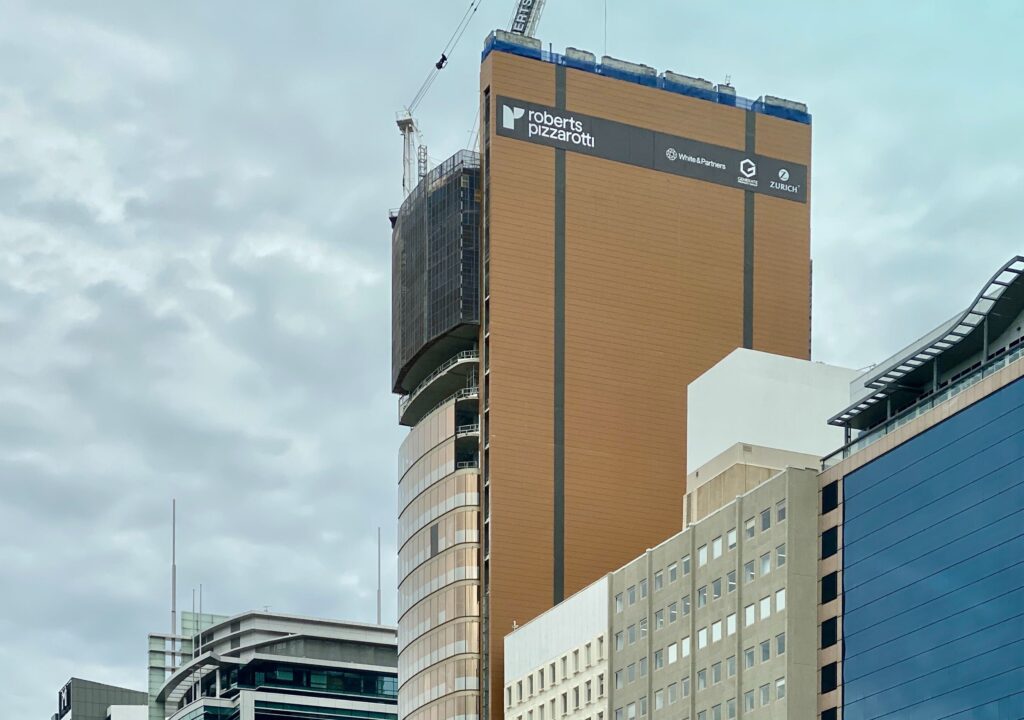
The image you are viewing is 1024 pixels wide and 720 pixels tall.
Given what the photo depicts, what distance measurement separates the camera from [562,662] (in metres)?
185

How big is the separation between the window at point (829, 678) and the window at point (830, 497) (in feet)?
36.8

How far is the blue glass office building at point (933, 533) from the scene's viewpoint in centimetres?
12938

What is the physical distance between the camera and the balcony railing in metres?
134

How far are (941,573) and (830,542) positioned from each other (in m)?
15.2

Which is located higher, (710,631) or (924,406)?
(924,406)

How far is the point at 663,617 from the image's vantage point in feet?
552

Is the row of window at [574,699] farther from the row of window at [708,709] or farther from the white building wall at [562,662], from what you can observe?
the row of window at [708,709]

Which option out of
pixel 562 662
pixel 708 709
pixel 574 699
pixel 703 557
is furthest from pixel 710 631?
pixel 562 662

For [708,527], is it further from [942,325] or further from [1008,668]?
[1008,668]

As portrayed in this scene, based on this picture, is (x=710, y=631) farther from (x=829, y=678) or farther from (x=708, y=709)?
(x=829, y=678)

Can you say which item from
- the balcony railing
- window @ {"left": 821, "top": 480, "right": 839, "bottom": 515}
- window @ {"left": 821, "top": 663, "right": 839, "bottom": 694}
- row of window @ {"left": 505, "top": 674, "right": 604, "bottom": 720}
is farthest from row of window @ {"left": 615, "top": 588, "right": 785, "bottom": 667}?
the balcony railing

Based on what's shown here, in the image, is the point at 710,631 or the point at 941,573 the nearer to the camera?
the point at 941,573

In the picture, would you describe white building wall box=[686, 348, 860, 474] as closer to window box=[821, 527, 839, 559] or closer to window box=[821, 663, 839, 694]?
window box=[821, 527, 839, 559]

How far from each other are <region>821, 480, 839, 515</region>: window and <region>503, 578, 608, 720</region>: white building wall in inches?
1260
